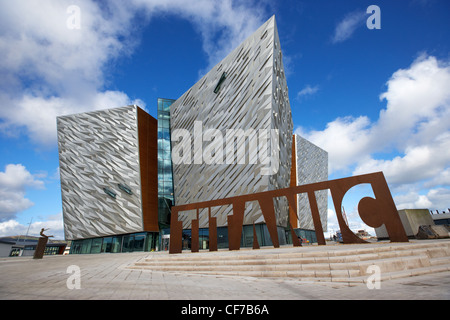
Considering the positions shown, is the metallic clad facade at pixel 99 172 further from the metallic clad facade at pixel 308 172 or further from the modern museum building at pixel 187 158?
the metallic clad facade at pixel 308 172

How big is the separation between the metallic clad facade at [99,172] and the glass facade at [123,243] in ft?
3.59

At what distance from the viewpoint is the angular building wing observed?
3081 centimetres

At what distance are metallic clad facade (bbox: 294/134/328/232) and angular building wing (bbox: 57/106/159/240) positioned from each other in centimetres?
2448

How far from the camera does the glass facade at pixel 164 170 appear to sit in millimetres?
32406

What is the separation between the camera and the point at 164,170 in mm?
33750

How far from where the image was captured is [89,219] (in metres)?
32.7

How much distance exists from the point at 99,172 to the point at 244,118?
73.9ft

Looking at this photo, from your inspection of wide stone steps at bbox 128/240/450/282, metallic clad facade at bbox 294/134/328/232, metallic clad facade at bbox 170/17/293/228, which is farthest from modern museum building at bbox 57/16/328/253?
wide stone steps at bbox 128/240/450/282

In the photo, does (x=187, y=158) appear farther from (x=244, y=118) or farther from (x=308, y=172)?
(x=308, y=172)

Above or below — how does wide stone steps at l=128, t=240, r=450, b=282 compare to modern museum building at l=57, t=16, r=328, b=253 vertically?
below

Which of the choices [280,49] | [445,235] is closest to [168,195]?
[280,49]

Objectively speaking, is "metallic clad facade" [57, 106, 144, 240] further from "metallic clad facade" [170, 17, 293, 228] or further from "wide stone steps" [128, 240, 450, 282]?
"wide stone steps" [128, 240, 450, 282]
